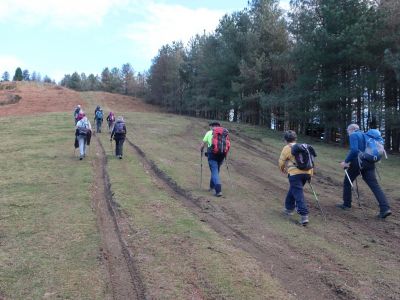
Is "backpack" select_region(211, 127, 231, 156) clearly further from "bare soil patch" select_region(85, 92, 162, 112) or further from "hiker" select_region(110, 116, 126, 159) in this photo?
"bare soil patch" select_region(85, 92, 162, 112)

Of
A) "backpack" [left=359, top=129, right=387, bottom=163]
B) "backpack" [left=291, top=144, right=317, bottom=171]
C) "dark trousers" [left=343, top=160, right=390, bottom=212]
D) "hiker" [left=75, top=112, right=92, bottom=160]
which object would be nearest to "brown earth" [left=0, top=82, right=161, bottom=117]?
"hiker" [left=75, top=112, right=92, bottom=160]

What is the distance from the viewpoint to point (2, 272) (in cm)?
679

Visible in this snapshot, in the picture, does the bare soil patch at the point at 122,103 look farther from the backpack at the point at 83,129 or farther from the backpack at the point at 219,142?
the backpack at the point at 219,142

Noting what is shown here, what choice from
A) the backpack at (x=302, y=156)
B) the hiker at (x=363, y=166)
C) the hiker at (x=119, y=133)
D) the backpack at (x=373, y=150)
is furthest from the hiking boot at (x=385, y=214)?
the hiker at (x=119, y=133)

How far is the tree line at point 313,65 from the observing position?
29.1 m

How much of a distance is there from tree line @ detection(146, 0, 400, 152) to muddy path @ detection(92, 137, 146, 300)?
19.8 m

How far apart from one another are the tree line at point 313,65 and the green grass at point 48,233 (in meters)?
19.7

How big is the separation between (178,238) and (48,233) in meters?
2.49

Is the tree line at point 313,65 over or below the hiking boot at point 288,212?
over

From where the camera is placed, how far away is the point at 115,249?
7.77 m

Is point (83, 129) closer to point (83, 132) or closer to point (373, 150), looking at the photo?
point (83, 132)

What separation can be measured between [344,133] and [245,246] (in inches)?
1096

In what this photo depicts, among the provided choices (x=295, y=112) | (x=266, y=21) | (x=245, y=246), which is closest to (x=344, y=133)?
(x=295, y=112)

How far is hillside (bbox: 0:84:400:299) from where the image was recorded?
20.7 ft
